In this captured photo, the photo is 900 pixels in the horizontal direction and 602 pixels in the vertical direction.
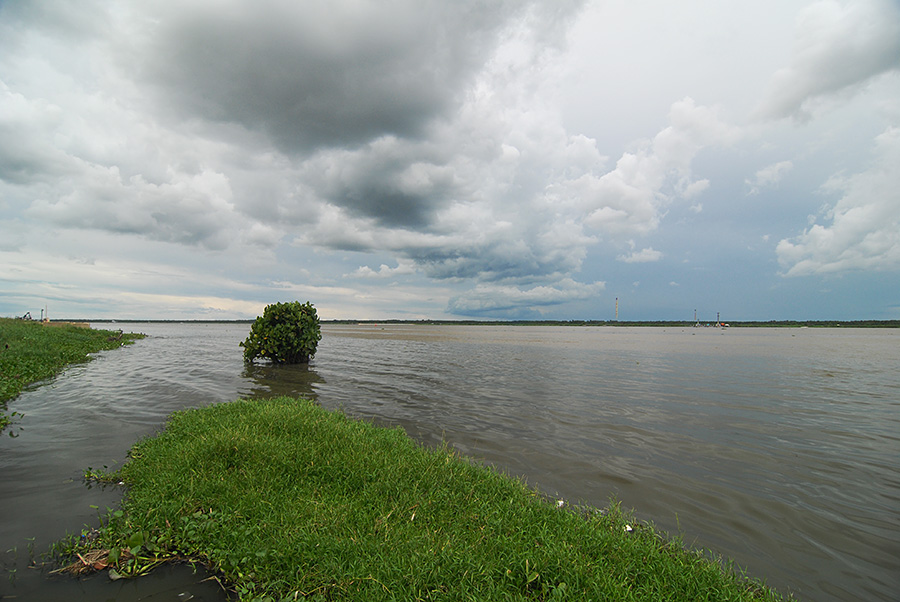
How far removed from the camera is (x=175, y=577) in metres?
4.41

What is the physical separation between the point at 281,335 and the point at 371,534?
2145 cm

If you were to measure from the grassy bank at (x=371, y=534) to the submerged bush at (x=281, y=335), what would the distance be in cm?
1732

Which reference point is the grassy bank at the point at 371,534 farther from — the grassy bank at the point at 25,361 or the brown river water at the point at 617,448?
the grassy bank at the point at 25,361

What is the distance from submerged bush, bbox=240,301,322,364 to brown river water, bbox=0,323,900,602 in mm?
3103

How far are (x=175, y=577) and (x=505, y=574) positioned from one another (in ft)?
11.7

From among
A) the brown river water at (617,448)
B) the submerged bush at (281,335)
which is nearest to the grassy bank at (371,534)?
the brown river water at (617,448)

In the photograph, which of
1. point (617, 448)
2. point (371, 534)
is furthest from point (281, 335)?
point (371, 534)

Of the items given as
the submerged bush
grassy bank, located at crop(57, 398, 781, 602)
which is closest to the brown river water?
grassy bank, located at crop(57, 398, 781, 602)

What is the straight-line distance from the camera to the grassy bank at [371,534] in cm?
401

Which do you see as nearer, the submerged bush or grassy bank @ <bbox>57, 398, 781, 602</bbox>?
grassy bank @ <bbox>57, 398, 781, 602</bbox>

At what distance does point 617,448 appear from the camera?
9742 mm

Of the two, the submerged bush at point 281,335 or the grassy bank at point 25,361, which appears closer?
the grassy bank at point 25,361

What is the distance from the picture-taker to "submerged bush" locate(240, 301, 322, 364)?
2417cm

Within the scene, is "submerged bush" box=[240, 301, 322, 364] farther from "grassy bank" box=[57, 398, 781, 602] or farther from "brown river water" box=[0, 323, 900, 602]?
"grassy bank" box=[57, 398, 781, 602]
